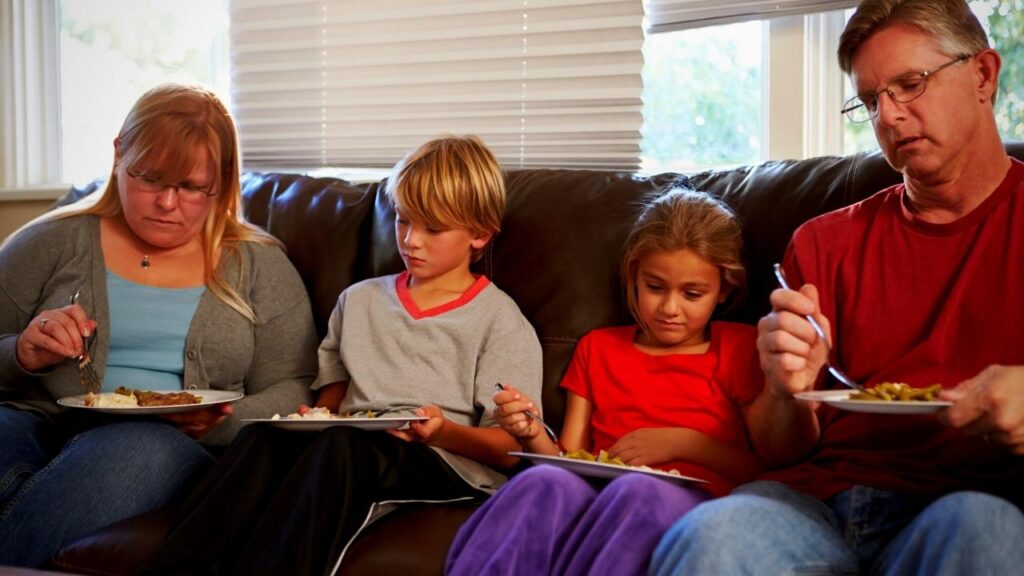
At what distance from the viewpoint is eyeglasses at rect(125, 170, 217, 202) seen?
2.33m

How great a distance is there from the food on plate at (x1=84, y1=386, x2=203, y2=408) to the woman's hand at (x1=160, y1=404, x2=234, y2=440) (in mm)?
67

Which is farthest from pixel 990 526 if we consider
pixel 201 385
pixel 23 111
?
pixel 23 111

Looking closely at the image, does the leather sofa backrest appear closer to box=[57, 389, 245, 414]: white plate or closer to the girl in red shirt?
the girl in red shirt

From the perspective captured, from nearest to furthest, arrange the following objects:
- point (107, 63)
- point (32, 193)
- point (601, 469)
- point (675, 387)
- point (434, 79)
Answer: point (601, 469)
point (675, 387)
point (434, 79)
point (32, 193)
point (107, 63)

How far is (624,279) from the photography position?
7.35ft

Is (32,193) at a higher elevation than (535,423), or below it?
higher

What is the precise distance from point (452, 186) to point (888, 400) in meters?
1.09

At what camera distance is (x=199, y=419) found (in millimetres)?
2213

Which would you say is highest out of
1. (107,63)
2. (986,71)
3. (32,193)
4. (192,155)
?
(107,63)

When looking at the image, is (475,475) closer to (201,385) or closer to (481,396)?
(481,396)

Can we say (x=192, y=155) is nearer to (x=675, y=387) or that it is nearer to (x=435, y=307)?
(x=435, y=307)

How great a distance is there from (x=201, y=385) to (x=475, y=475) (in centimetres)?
68

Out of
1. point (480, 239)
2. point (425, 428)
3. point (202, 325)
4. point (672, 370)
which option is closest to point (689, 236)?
point (672, 370)

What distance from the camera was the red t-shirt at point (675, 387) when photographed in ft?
6.68
